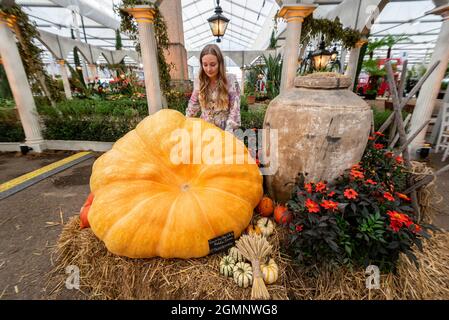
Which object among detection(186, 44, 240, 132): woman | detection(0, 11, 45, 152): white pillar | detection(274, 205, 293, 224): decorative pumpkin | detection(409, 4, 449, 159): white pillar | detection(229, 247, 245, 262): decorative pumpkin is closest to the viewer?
detection(229, 247, 245, 262): decorative pumpkin

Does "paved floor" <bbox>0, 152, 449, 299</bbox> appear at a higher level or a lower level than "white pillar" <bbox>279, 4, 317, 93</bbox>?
lower

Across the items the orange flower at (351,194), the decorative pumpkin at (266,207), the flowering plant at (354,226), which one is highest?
the orange flower at (351,194)

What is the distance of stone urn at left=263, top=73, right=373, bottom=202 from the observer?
5.04 feet

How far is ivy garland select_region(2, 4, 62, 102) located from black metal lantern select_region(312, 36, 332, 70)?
6438mm

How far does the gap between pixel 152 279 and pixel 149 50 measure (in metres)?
3.96

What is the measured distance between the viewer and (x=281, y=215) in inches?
70.2

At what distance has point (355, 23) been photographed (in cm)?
511

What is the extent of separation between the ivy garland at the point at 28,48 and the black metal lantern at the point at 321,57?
6.44 meters

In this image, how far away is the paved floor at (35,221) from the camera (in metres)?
1.67

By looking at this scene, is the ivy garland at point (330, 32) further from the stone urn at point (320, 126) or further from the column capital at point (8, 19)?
the column capital at point (8, 19)

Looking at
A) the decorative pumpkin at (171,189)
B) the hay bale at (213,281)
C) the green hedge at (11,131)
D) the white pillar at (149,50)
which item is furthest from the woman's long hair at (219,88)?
the green hedge at (11,131)

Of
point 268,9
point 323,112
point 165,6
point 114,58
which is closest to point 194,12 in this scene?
point 268,9

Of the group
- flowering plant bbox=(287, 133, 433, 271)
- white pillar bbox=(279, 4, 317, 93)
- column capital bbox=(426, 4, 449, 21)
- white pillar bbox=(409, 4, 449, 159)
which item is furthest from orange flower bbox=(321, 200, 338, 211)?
column capital bbox=(426, 4, 449, 21)

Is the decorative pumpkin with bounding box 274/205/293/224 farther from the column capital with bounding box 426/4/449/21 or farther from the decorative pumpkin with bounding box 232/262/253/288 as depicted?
the column capital with bounding box 426/4/449/21
